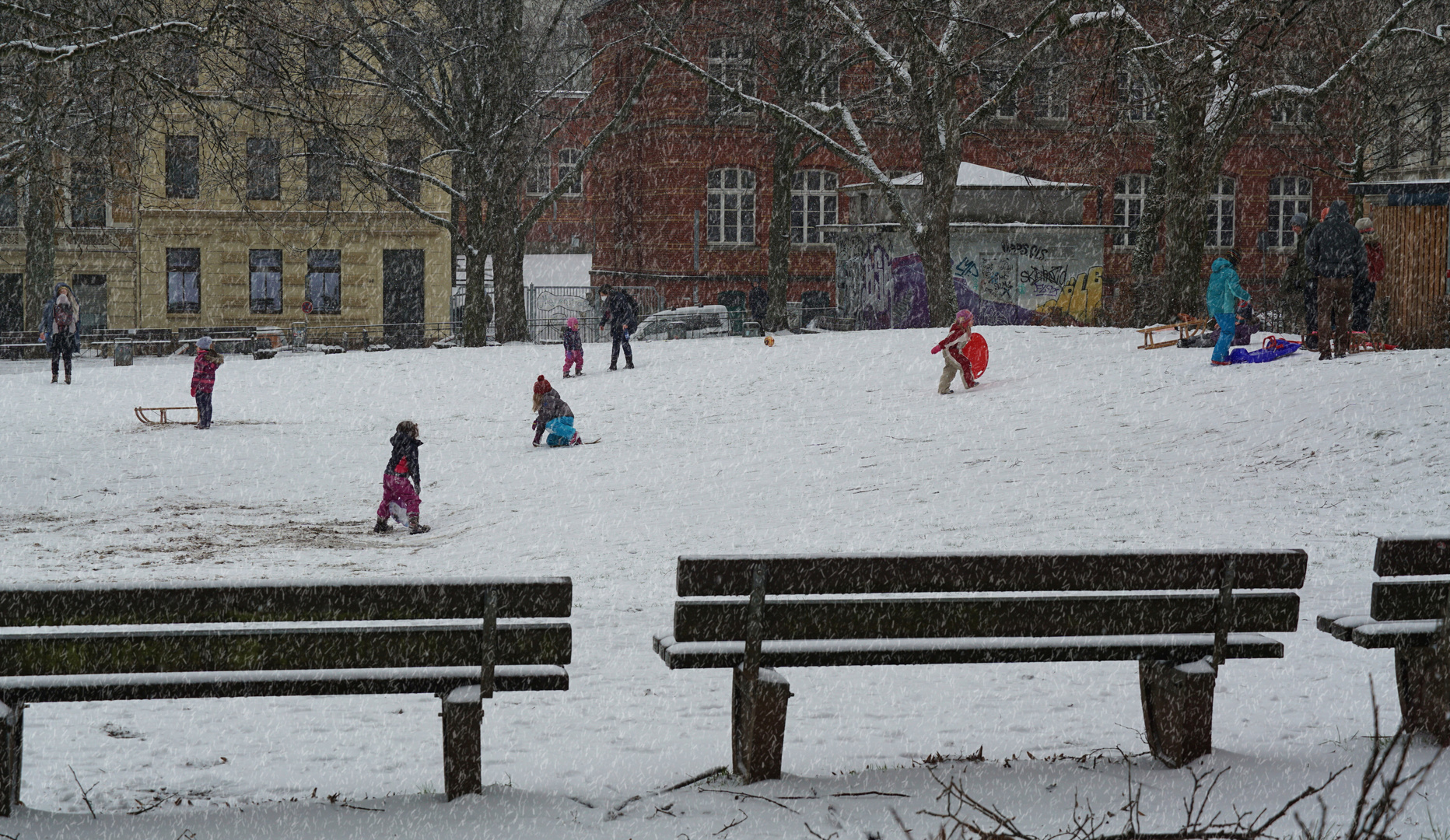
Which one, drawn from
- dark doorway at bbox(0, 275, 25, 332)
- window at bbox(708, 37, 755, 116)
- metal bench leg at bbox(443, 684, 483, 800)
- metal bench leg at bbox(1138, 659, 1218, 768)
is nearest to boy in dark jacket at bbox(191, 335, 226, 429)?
metal bench leg at bbox(443, 684, 483, 800)

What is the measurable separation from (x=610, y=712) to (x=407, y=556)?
6.04 meters

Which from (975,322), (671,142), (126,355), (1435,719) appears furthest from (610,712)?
(671,142)

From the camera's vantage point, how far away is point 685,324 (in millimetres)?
36094

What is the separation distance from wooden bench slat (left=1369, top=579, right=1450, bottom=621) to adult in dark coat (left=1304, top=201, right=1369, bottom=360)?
11872mm

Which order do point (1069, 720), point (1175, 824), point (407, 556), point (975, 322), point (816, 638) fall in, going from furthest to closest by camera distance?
point (975, 322) < point (407, 556) < point (1069, 720) < point (816, 638) < point (1175, 824)

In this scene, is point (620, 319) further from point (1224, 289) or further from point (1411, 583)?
point (1411, 583)

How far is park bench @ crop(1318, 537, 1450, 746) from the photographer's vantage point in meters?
5.05

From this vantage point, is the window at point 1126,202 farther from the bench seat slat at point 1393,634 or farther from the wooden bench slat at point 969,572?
the wooden bench slat at point 969,572

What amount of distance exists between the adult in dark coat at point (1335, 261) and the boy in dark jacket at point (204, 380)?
1484cm

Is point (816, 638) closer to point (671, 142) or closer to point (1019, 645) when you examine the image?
point (1019, 645)

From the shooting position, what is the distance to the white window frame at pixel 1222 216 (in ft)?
154

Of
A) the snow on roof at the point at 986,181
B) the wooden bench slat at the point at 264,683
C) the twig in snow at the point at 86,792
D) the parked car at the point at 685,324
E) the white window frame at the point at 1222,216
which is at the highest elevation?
the white window frame at the point at 1222,216

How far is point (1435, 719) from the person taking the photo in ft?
16.8

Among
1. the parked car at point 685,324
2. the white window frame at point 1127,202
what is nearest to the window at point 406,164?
the parked car at point 685,324
